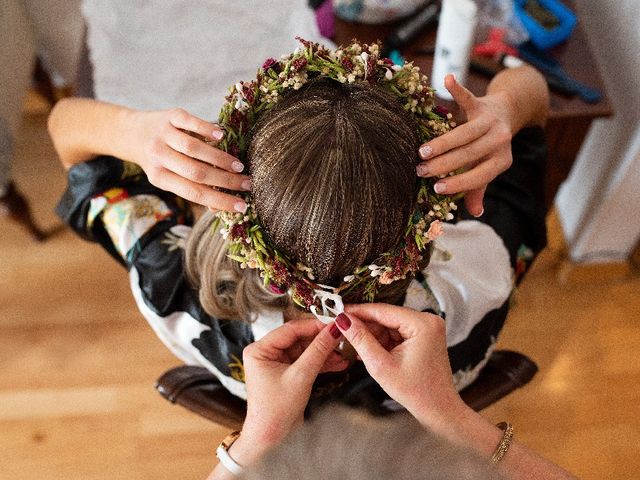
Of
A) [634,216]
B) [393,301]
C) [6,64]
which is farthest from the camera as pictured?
[634,216]

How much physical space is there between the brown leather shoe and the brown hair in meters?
1.02

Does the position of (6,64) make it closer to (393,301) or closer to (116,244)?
(116,244)

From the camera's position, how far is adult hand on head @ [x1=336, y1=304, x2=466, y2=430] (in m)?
0.63

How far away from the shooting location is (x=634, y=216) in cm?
141

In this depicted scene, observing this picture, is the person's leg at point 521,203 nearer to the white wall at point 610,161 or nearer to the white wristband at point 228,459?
the white wall at point 610,161

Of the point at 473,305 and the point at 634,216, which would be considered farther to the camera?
the point at 634,216

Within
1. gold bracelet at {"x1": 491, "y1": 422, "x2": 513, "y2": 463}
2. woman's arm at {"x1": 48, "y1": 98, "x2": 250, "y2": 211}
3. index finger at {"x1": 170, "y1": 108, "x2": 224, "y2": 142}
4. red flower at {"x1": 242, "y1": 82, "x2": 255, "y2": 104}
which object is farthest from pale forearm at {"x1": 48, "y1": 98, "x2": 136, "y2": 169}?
gold bracelet at {"x1": 491, "y1": 422, "x2": 513, "y2": 463}

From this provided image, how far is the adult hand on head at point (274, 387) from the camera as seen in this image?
64cm

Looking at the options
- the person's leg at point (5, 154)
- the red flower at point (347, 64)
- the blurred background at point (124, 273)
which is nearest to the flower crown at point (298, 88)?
the red flower at point (347, 64)

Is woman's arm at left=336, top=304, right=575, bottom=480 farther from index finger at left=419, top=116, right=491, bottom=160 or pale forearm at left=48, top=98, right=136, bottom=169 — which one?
pale forearm at left=48, top=98, right=136, bottom=169

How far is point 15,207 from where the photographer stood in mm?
1422

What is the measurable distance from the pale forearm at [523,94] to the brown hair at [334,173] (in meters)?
0.35

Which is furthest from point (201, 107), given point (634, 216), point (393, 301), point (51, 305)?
point (634, 216)

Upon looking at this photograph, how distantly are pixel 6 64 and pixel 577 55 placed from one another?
1158 millimetres
